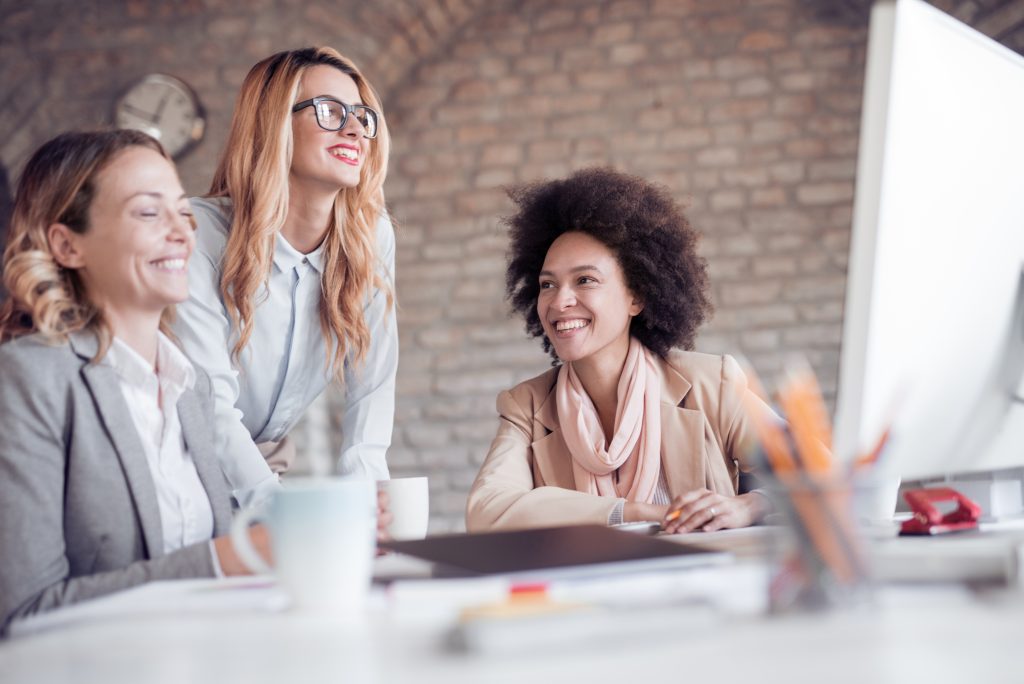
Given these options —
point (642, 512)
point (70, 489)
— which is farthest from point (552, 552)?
point (642, 512)

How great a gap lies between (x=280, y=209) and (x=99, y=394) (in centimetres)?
91

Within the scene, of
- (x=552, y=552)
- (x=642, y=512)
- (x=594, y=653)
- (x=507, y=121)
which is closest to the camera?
(x=594, y=653)

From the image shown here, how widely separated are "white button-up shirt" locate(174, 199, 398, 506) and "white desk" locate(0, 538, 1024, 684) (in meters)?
1.24

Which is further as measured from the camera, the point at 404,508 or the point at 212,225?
the point at 212,225

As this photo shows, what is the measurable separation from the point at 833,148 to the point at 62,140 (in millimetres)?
3407

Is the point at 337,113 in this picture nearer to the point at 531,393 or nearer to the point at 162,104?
the point at 531,393

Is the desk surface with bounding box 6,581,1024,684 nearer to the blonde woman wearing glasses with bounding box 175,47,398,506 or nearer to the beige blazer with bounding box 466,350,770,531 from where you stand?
the beige blazer with bounding box 466,350,770,531

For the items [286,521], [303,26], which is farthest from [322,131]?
[303,26]

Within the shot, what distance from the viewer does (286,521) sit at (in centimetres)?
76

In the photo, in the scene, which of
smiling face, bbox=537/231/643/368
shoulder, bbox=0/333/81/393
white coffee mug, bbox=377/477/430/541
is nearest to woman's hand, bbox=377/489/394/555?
white coffee mug, bbox=377/477/430/541

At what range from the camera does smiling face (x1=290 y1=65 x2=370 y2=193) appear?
2.08 meters

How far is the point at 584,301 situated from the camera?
2072 mm

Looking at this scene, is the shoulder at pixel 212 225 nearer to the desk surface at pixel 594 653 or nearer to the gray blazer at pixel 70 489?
the gray blazer at pixel 70 489

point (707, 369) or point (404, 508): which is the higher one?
point (707, 369)
